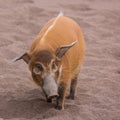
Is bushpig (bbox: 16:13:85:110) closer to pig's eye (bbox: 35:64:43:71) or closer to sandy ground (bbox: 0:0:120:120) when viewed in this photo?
pig's eye (bbox: 35:64:43:71)

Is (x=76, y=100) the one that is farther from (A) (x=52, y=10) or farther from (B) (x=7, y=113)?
(A) (x=52, y=10)

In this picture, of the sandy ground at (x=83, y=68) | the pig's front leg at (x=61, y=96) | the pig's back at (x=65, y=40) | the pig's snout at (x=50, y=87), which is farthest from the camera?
the sandy ground at (x=83, y=68)

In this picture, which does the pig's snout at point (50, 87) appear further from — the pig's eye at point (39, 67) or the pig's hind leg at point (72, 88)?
the pig's hind leg at point (72, 88)

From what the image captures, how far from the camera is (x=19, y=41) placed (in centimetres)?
636

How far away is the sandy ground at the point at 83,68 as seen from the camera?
165 inches

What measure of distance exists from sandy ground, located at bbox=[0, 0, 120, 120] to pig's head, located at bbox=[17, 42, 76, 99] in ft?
1.15

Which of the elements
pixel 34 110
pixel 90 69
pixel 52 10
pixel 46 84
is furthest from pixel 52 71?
pixel 52 10

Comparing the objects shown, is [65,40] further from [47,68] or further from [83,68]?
[83,68]

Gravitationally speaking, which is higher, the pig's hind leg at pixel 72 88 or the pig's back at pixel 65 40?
the pig's back at pixel 65 40

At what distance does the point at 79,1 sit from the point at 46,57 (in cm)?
527

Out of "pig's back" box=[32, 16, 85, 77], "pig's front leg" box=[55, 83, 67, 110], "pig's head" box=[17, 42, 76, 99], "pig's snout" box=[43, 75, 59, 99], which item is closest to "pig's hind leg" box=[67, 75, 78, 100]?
"pig's back" box=[32, 16, 85, 77]

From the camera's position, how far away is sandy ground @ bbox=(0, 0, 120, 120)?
4.20 meters

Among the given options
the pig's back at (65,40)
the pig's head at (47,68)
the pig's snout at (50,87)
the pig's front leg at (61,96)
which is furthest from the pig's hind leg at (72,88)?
the pig's snout at (50,87)

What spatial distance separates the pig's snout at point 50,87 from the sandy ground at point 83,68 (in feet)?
1.10
